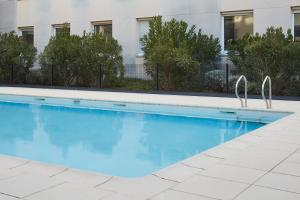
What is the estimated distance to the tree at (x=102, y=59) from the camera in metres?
15.8

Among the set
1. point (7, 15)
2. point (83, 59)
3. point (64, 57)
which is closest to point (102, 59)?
point (83, 59)

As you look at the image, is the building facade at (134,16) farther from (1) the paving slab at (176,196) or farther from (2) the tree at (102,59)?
(1) the paving slab at (176,196)

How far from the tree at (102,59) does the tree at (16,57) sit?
3.29 metres

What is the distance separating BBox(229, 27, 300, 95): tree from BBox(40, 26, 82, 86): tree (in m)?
6.79

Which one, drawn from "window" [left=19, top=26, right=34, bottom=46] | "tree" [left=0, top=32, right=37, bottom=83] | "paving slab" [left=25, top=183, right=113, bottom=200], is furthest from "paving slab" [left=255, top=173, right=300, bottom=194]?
"window" [left=19, top=26, right=34, bottom=46]

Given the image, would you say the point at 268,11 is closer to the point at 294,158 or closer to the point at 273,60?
the point at 273,60

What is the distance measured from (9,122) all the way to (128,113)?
2967mm

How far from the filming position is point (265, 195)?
346 cm

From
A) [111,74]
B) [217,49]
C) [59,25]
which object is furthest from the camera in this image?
[59,25]

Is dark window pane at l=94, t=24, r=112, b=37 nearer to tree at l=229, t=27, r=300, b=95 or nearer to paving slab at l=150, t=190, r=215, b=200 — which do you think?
tree at l=229, t=27, r=300, b=95

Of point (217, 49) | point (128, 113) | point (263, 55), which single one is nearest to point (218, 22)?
point (217, 49)

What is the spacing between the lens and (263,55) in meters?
12.3

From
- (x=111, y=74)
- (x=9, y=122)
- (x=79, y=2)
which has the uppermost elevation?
(x=79, y=2)

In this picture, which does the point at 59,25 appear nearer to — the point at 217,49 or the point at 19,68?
the point at 19,68
